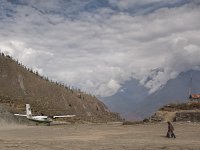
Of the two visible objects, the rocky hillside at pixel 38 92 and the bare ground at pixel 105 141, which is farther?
the rocky hillside at pixel 38 92

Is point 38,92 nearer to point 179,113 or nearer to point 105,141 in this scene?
point 179,113

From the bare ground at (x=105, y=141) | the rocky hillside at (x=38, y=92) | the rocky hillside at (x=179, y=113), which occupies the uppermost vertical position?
the rocky hillside at (x=38, y=92)

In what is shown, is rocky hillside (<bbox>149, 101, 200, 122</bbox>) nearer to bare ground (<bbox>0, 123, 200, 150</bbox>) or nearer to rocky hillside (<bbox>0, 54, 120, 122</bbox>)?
bare ground (<bbox>0, 123, 200, 150</bbox>)

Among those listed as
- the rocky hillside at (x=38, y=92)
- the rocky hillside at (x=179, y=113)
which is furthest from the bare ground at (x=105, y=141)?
the rocky hillside at (x=38, y=92)

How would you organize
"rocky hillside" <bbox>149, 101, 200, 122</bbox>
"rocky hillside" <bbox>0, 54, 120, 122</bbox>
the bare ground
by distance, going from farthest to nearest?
1. "rocky hillside" <bbox>0, 54, 120, 122</bbox>
2. "rocky hillside" <bbox>149, 101, 200, 122</bbox>
3. the bare ground

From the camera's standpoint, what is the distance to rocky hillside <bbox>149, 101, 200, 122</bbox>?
69750 millimetres

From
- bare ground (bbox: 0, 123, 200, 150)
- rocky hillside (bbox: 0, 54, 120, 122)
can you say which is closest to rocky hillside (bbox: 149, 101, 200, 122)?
bare ground (bbox: 0, 123, 200, 150)

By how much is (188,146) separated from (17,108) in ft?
274

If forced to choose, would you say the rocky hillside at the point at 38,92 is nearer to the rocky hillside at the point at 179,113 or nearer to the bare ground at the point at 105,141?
the rocky hillside at the point at 179,113

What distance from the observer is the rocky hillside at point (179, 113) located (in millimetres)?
69750

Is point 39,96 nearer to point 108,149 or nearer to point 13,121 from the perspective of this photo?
point 13,121

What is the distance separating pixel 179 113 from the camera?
71875mm

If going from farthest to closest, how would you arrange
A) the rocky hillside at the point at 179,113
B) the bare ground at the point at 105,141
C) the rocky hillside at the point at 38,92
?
the rocky hillside at the point at 38,92, the rocky hillside at the point at 179,113, the bare ground at the point at 105,141

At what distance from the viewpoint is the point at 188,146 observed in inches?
1298
